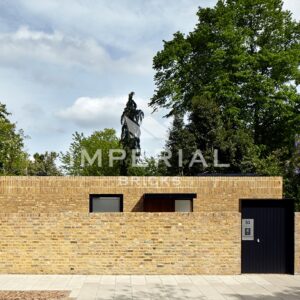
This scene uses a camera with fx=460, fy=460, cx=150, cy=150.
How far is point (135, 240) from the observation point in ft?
44.5

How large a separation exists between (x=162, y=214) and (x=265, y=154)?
2123cm

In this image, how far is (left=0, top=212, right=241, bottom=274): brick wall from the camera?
1343 cm

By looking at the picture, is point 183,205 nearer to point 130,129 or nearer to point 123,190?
point 123,190

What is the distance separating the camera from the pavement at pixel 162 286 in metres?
11.1

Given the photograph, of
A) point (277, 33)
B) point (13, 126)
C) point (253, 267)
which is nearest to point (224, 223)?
point (253, 267)

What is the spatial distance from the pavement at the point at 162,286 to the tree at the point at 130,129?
3024 cm

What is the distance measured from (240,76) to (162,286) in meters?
21.9

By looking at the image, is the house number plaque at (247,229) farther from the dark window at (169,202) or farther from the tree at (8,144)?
the tree at (8,144)

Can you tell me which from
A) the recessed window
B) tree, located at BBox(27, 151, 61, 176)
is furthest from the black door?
tree, located at BBox(27, 151, 61, 176)

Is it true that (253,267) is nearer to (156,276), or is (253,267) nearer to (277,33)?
(156,276)

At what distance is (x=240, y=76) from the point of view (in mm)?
31359

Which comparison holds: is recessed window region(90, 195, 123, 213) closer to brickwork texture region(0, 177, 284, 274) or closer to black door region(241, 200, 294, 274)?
Answer: brickwork texture region(0, 177, 284, 274)

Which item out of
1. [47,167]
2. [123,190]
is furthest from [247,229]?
[47,167]

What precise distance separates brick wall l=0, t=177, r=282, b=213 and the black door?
550cm
